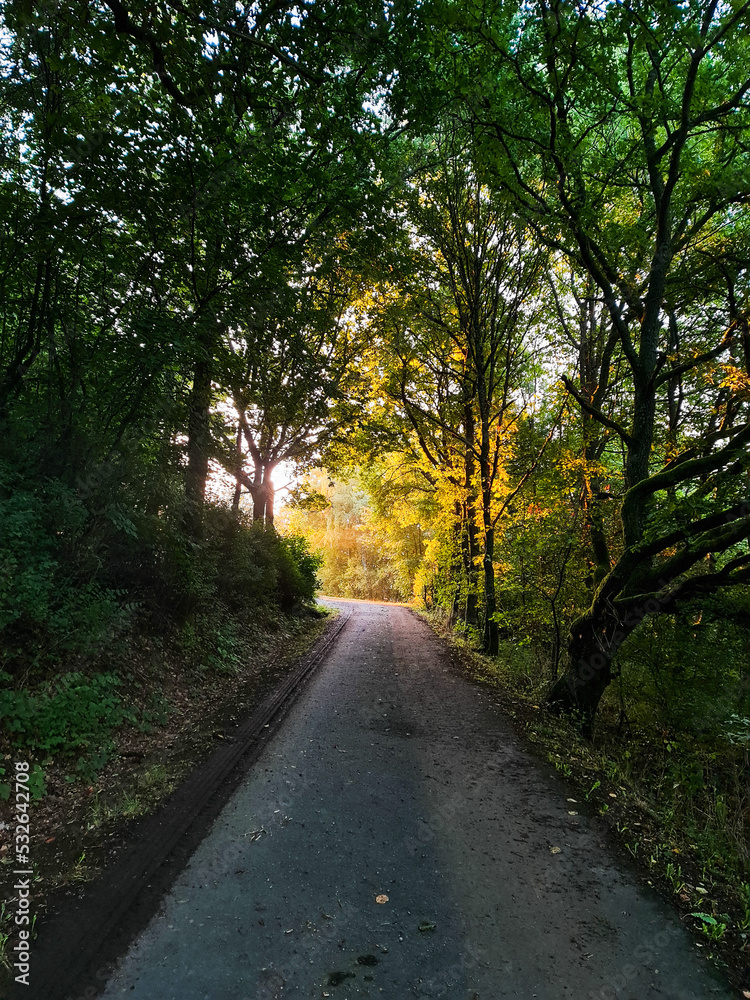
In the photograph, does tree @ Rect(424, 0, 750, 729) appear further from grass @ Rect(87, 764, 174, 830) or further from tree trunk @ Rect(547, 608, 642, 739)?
grass @ Rect(87, 764, 174, 830)

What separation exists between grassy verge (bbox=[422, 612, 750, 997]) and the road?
22cm

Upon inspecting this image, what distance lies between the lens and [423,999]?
2152mm

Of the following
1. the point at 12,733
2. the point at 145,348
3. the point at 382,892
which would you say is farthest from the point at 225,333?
the point at 382,892

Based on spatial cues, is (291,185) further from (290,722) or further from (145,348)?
(290,722)

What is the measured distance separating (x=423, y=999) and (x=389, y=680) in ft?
19.0

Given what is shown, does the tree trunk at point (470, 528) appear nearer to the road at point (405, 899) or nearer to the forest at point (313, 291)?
the forest at point (313, 291)

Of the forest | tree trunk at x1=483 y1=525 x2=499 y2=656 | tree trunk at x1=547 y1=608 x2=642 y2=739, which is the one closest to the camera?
the forest

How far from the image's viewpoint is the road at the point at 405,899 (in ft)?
7.36

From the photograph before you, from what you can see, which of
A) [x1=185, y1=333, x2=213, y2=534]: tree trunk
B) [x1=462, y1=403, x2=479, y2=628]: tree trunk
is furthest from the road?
[x1=462, y1=403, x2=479, y2=628]: tree trunk

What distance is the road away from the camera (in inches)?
88.3

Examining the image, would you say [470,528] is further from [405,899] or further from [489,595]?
[405,899]

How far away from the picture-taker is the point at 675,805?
4.19 m

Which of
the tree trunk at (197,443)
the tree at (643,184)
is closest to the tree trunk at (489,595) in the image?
the tree at (643,184)

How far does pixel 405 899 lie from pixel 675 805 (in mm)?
3086
